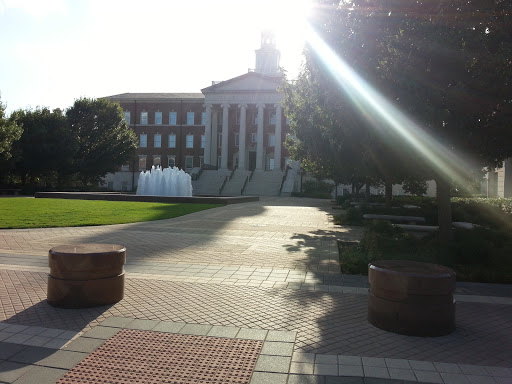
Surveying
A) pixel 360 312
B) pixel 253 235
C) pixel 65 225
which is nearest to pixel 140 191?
pixel 65 225

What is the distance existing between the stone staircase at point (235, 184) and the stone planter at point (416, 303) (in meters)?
41.9

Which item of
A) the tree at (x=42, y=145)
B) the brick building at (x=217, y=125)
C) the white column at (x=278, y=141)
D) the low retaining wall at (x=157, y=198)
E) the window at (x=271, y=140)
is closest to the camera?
the low retaining wall at (x=157, y=198)

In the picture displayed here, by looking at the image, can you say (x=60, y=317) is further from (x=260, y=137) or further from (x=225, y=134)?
(x=225, y=134)

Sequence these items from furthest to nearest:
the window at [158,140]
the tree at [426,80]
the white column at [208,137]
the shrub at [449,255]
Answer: the window at [158,140] → the white column at [208,137] → the tree at [426,80] → the shrub at [449,255]

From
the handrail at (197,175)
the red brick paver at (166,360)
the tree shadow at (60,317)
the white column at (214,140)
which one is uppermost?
the white column at (214,140)

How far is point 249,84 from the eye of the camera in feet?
194

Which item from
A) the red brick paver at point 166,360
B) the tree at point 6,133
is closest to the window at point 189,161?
the tree at point 6,133

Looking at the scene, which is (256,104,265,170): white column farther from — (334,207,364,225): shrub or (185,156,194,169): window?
(334,207,364,225): shrub

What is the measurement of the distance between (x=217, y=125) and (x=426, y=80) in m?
56.0

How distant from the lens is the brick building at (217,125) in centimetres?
5900

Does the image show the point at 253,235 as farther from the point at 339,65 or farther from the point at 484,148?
the point at 484,148

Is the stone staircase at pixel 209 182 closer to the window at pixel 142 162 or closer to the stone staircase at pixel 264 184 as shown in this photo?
the stone staircase at pixel 264 184

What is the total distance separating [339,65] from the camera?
36.1 ft

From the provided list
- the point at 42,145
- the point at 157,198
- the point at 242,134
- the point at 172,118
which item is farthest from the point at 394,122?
the point at 172,118
